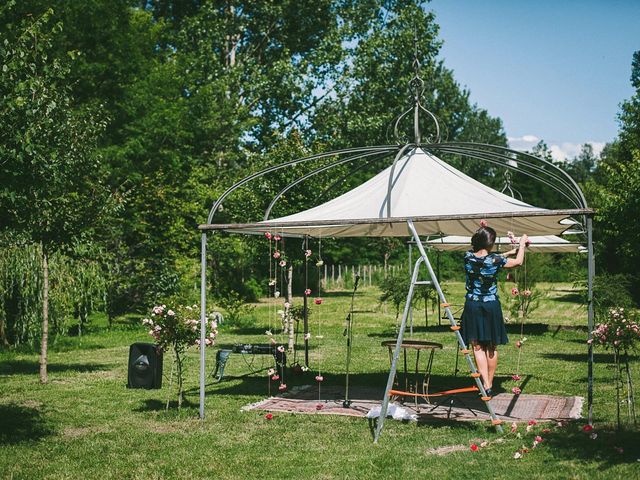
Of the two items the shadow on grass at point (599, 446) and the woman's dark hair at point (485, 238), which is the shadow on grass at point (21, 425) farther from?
the shadow on grass at point (599, 446)

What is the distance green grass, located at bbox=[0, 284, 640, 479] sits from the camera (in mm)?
6359

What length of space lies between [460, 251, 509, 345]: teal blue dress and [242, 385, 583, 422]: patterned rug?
905 mm

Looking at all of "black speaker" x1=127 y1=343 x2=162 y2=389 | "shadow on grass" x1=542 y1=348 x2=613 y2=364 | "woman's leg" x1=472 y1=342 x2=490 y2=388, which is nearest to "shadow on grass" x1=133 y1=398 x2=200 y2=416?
"black speaker" x1=127 y1=343 x2=162 y2=389

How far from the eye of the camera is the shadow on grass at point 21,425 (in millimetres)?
7789

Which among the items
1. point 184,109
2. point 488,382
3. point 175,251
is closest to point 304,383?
point 488,382

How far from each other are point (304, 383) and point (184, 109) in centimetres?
1658

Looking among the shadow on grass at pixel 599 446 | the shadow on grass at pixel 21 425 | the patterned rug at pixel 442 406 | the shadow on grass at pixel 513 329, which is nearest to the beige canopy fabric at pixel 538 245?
the shadow on grass at pixel 513 329

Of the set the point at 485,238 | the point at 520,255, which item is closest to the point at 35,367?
the point at 485,238

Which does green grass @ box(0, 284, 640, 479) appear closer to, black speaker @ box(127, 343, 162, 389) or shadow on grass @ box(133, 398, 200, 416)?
shadow on grass @ box(133, 398, 200, 416)

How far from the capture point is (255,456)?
6.91 meters

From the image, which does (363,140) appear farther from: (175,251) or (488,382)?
(488,382)

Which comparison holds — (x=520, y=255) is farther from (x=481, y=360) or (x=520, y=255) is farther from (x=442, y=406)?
(x=442, y=406)

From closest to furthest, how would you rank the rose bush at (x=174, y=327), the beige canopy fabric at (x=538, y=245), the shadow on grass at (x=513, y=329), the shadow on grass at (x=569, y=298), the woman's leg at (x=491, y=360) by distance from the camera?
1. the woman's leg at (x=491, y=360)
2. the rose bush at (x=174, y=327)
3. the beige canopy fabric at (x=538, y=245)
4. the shadow on grass at (x=513, y=329)
5. the shadow on grass at (x=569, y=298)

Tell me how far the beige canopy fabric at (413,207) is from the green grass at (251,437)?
7.00 ft
